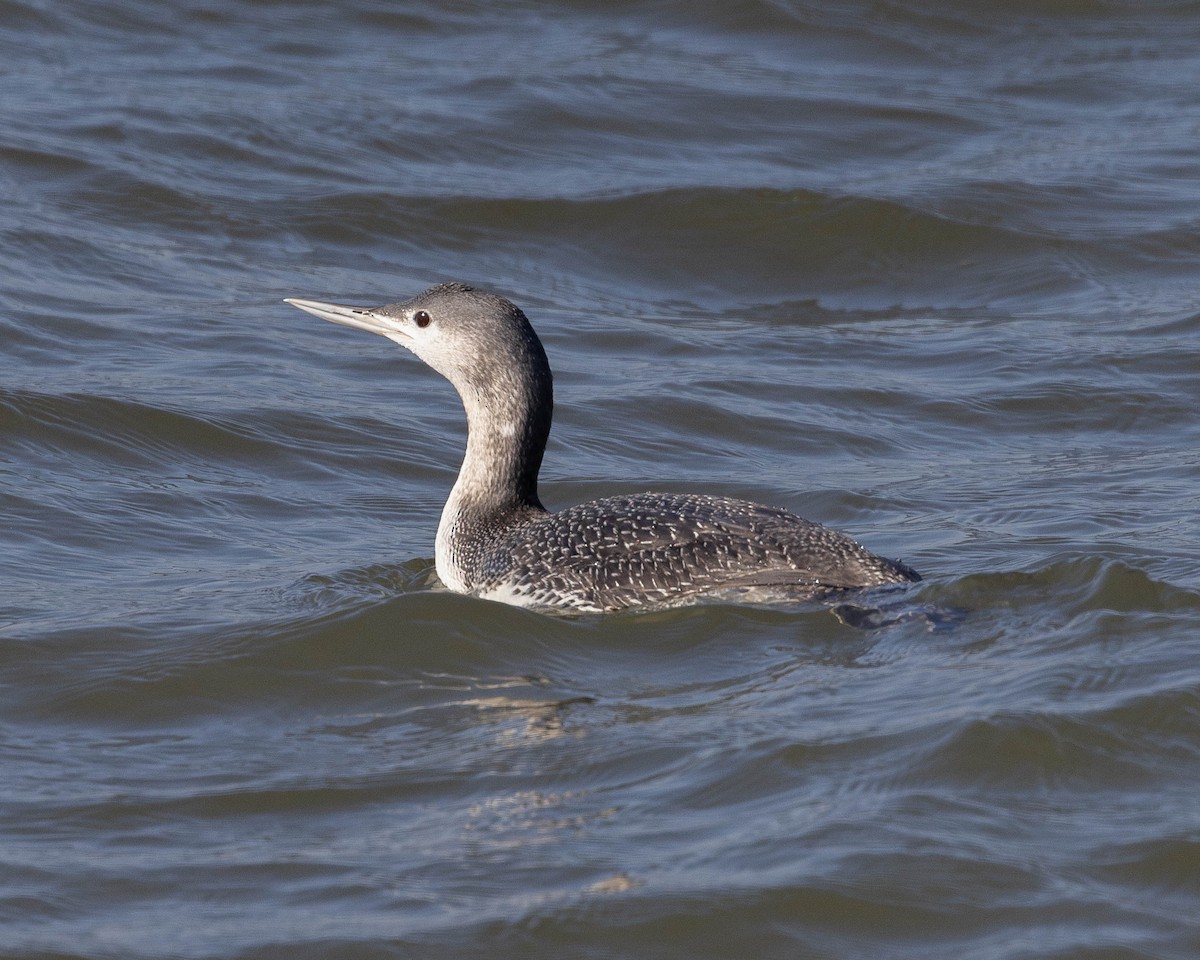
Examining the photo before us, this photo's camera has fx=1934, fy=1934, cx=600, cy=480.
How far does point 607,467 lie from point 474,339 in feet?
5.91

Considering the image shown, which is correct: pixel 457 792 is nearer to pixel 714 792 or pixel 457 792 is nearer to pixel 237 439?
pixel 714 792

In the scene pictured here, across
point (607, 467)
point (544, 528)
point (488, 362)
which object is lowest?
point (607, 467)

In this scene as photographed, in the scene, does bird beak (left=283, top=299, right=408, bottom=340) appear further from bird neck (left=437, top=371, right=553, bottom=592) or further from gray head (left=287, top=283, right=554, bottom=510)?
bird neck (left=437, top=371, right=553, bottom=592)

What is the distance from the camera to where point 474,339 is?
7.08 metres

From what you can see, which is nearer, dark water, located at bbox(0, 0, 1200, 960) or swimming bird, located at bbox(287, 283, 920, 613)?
dark water, located at bbox(0, 0, 1200, 960)

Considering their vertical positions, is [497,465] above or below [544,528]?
above

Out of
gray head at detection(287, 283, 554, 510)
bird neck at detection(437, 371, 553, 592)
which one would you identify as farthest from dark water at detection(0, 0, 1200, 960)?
gray head at detection(287, 283, 554, 510)

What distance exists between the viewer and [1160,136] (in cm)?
1396

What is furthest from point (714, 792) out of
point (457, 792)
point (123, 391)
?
point (123, 391)

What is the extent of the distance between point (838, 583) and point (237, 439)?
3508 mm

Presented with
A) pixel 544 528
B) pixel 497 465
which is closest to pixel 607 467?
pixel 497 465

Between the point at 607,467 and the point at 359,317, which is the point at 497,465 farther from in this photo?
the point at 607,467

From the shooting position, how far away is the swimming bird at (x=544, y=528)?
6.25m

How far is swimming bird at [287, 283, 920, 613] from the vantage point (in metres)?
6.25
